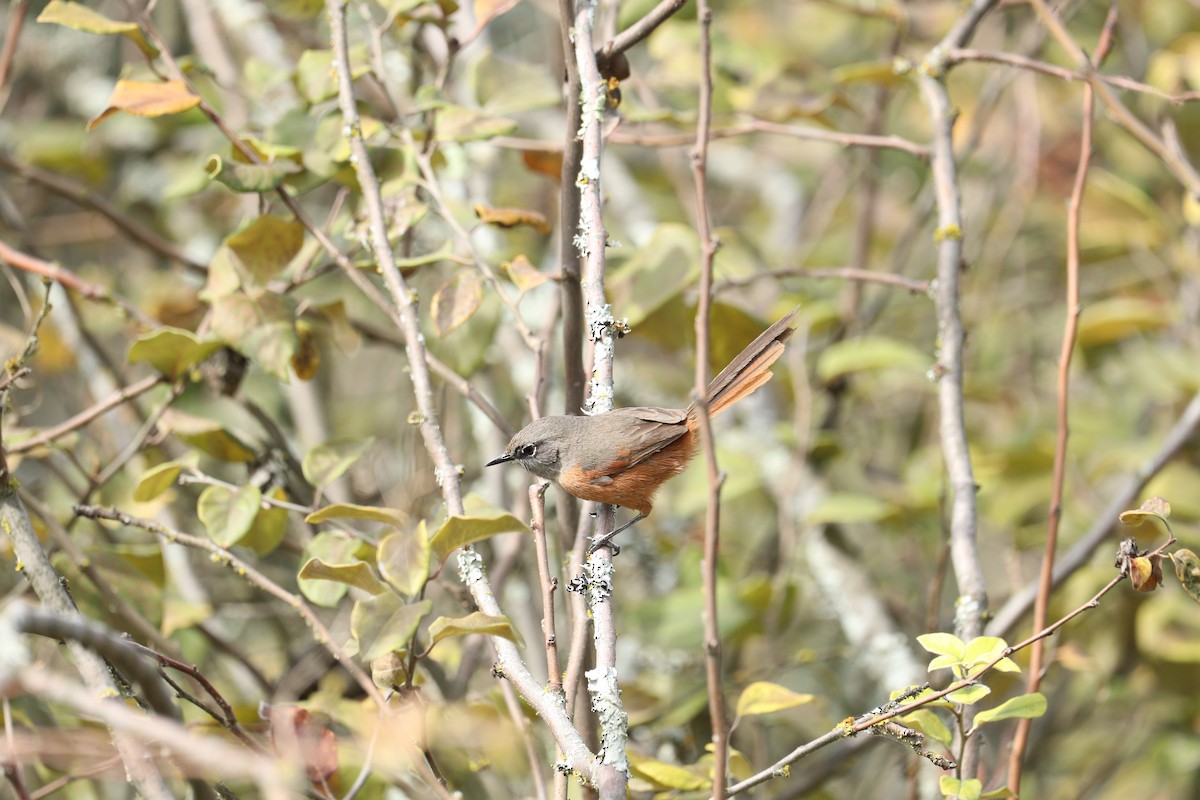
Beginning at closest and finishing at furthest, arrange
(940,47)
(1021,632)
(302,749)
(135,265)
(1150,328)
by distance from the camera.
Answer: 1. (302,749)
2. (940,47)
3. (1021,632)
4. (1150,328)
5. (135,265)

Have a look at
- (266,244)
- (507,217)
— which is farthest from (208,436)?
(507,217)

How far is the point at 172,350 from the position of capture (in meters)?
2.43

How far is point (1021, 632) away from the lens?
3.38m

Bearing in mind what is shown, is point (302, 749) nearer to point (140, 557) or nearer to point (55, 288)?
point (140, 557)

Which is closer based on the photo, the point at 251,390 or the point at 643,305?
the point at 643,305

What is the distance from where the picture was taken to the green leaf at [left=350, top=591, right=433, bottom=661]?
1.74 metres

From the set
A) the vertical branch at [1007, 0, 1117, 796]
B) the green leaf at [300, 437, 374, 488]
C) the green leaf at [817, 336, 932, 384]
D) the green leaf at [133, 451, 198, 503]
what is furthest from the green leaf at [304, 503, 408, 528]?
the green leaf at [817, 336, 932, 384]

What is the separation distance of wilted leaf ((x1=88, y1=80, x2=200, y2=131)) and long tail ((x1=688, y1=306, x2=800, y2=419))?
127cm

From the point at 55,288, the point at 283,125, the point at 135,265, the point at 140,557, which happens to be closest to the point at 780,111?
the point at 283,125

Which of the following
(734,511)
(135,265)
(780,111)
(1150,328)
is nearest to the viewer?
(780,111)

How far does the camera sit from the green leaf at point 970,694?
64.9 inches

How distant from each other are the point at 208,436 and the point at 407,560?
33.2 inches

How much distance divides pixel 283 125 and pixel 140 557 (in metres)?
1.03

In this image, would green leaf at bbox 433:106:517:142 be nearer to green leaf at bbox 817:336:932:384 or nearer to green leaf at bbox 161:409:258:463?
green leaf at bbox 161:409:258:463
